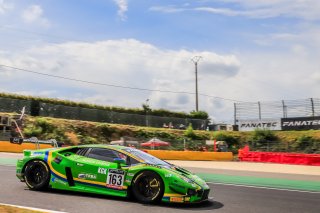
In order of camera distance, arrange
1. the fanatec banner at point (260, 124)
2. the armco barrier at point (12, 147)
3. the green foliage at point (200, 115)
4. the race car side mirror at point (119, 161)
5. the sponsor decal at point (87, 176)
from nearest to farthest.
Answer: the race car side mirror at point (119, 161)
the sponsor decal at point (87, 176)
the armco barrier at point (12, 147)
the fanatec banner at point (260, 124)
the green foliage at point (200, 115)

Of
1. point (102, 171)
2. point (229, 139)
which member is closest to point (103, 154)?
point (102, 171)

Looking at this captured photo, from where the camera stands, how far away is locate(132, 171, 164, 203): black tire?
26.0 ft

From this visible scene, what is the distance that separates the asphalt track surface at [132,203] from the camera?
7.50 meters

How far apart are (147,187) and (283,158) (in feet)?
73.9

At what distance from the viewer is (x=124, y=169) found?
8.23 metres

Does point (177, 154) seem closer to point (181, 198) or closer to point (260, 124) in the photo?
point (260, 124)

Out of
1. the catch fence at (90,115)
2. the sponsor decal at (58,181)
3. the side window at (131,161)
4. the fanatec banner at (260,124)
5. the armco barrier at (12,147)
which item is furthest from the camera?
the fanatec banner at (260,124)

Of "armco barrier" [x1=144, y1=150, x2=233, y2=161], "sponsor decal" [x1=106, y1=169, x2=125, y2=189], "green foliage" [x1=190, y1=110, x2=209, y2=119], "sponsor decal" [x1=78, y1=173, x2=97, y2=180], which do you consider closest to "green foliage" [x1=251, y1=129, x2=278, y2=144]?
"armco barrier" [x1=144, y1=150, x2=233, y2=161]

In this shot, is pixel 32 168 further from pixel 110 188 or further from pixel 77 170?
pixel 110 188

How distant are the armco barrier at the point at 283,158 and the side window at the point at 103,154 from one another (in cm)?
2166

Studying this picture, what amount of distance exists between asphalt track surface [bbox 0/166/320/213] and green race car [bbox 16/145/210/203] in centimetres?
20

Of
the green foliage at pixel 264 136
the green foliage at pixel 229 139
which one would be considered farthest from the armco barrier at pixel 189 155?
the green foliage at pixel 229 139

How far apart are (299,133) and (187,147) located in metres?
11.8

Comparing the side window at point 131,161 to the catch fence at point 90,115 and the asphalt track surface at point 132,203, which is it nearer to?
the asphalt track surface at point 132,203
